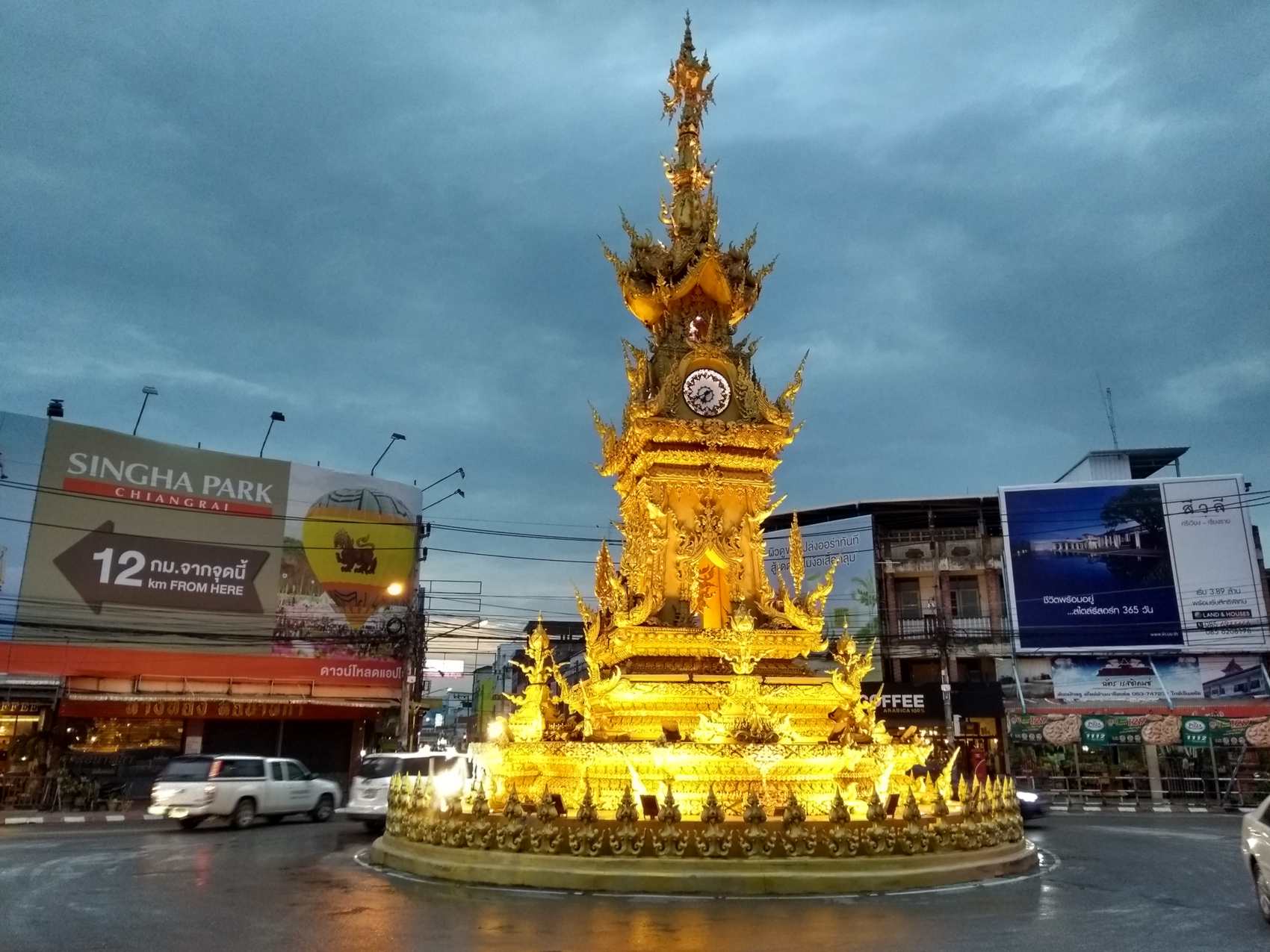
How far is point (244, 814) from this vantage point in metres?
20.9

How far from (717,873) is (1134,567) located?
32.5 meters

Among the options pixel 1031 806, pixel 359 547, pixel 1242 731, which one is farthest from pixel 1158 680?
pixel 359 547

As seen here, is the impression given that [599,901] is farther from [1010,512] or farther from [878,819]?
[1010,512]

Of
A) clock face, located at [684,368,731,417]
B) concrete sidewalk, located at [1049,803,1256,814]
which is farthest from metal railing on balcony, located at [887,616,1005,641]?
clock face, located at [684,368,731,417]

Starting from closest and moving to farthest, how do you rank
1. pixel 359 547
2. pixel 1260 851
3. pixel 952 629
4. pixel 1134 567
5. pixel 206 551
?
pixel 1260 851 < pixel 206 551 < pixel 359 547 < pixel 1134 567 < pixel 952 629

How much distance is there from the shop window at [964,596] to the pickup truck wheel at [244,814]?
2916cm

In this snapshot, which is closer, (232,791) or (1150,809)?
(232,791)

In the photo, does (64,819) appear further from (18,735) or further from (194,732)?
(194,732)

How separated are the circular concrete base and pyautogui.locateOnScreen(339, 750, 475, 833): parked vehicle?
25.5 feet

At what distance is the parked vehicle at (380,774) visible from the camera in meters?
19.3

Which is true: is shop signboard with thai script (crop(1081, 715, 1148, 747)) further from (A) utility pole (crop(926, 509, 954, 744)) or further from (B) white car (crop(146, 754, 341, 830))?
(B) white car (crop(146, 754, 341, 830))

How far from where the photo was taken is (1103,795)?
30703 millimetres

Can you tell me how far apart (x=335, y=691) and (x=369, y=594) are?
13.3 ft

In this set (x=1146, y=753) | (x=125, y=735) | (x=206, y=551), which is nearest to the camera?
(x=125, y=735)
